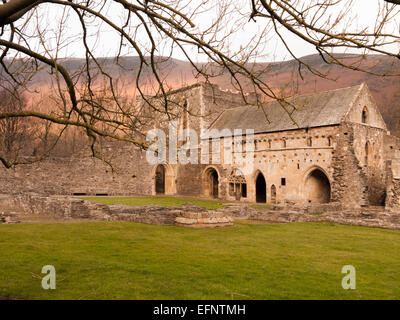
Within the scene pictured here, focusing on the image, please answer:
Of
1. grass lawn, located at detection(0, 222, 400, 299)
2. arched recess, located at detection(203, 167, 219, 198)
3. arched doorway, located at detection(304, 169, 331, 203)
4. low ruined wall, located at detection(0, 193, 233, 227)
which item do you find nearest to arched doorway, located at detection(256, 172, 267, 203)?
arched recess, located at detection(203, 167, 219, 198)

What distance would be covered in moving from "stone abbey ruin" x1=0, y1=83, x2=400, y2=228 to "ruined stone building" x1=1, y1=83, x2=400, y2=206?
0.06 m

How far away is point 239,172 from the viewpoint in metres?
28.7

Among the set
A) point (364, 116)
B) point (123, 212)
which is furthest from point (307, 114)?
point (123, 212)

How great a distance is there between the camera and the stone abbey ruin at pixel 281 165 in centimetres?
2200

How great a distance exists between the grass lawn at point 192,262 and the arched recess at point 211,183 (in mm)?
20688

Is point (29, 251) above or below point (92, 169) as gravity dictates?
below

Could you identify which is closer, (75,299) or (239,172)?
(75,299)

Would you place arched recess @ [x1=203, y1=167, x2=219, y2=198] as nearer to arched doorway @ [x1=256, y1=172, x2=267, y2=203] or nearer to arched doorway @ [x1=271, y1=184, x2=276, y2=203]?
arched doorway @ [x1=256, y1=172, x2=267, y2=203]

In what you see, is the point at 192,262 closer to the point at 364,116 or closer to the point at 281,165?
the point at 281,165

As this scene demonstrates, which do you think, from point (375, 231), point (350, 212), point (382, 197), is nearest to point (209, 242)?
point (375, 231)

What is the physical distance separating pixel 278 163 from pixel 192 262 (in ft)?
63.5

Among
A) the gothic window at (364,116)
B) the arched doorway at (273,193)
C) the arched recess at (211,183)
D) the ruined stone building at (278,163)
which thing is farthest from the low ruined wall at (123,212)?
the arched recess at (211,183)
